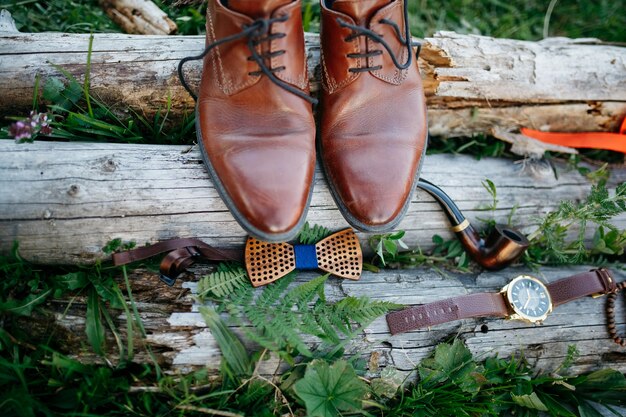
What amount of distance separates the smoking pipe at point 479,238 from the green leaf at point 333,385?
0.90 m

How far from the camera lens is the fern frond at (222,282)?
6.28 feet

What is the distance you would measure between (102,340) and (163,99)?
45.7 inches

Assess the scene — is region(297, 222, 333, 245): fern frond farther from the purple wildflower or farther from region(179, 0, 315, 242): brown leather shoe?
the purple wildflower

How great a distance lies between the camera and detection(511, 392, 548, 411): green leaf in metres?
2.04

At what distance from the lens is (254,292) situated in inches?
81.1

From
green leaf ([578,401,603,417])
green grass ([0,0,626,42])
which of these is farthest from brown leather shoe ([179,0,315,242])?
green leaf ([578,401,603,417])

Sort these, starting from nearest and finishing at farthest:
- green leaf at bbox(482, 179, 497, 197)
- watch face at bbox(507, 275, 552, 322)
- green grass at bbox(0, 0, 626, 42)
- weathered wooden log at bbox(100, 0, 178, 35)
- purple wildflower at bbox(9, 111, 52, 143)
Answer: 1. purple wildflower at bbox(9, 111, 52, 143)
2. watch face at bbox(507, 275, 552, 322)
3. green leaf at bbox(482, 179, 497, 197)
4. weathered wooden log at bbox(100, 0, 178, 35)
5. green grass at bbox(0, 0, 626, 42)

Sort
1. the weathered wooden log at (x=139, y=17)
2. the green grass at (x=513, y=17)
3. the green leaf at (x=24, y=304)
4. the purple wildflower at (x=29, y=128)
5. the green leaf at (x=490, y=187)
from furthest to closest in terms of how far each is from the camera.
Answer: the green grass at (x=513, y=17)
the weathered wooden log at (x=139, y=17)
the green leaf at (x=490, y=187)
the purple wildflower at (x=29, y=128)
the green leaf at (x=24, y=304)

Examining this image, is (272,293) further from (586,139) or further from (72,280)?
(586,139)

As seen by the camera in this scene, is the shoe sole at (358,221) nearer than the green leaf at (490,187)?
Yes

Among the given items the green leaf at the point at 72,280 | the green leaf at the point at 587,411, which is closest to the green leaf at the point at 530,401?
the green leaf at the point at 587,411

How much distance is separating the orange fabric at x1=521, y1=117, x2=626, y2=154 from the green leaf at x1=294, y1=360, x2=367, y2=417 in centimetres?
169

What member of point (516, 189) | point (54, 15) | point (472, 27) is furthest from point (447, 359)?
point (54, 15)

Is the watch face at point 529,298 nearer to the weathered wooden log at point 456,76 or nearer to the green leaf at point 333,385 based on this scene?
the green leaf at point 333,385
